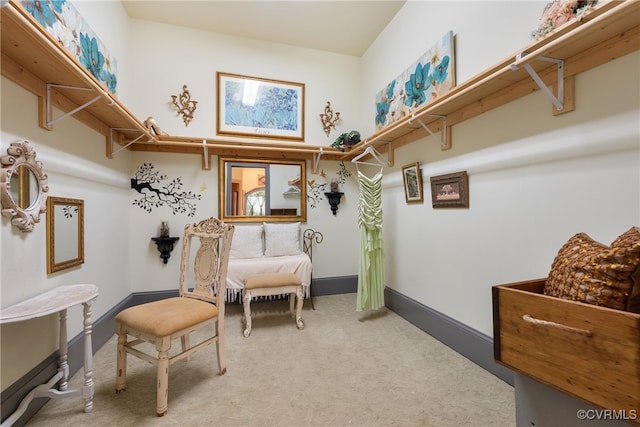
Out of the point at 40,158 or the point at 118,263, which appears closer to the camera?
the point at 40,158

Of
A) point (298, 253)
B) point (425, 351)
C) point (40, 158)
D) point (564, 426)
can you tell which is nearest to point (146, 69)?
point (40, 158)

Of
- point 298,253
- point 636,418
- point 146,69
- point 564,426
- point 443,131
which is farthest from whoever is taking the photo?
point 298,253

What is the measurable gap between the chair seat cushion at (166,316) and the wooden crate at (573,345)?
5.52 ft

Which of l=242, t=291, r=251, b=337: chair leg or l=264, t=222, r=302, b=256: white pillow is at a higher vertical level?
l=264, t=222, r=302, b=256: white pillow

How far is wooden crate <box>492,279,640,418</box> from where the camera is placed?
0.81 meters

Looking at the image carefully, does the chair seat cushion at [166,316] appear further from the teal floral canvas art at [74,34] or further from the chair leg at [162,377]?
the teal floral canvas art at [74,34]

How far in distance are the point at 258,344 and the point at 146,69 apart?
135 inches

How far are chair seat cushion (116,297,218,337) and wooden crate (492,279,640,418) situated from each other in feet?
5.52

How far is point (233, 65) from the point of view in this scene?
350cm

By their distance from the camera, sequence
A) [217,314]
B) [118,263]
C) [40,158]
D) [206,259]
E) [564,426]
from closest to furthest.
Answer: [564,426], [40,158], [217,314], [206,259], [118,263]

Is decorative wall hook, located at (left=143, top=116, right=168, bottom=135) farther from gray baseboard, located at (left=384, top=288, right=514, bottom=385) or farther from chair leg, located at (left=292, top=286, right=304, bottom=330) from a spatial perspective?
gray baseboard, located at (left=384, top=288, right=514, bottom=385)

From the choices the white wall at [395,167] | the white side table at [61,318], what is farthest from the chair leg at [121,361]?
the white wall at [395,167]

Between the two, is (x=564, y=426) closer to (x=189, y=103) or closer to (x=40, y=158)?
(x=40, y=158)

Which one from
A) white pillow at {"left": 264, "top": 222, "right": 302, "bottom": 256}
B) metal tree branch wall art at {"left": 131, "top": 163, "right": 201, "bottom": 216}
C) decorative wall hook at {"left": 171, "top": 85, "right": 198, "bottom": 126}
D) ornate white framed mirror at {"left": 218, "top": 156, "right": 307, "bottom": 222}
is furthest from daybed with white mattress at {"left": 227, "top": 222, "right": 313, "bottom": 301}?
decorative wall hook at {"left": 171, "top": 85, "right": 198, "bottom": 126}
